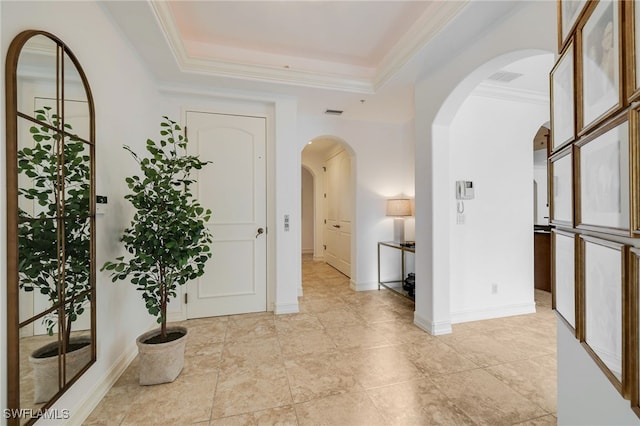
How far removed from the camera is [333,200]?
18.1 feet

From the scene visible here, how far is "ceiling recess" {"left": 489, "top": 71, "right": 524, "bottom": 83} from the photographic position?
8.70 ft

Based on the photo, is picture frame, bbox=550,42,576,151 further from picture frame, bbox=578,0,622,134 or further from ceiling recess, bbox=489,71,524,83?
ceiling recess, bbox=489,71,524,83

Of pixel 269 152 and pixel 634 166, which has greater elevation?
pixel 269 152

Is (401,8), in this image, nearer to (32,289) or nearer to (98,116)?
(98,116)

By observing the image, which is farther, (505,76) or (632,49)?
(505,76)

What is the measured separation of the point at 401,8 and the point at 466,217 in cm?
211

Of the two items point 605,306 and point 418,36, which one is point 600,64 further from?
point 418,36

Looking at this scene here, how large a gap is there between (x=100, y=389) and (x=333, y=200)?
4374 millimetres

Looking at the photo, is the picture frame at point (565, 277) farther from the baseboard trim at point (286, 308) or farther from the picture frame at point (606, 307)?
the baseboard trim at point (286, 308)

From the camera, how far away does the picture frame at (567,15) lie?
91cm

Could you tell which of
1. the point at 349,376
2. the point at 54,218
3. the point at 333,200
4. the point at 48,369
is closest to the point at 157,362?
the point at 48,369

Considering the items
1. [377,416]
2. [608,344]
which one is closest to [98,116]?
[377,416]

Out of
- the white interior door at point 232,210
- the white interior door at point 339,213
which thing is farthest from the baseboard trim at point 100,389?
the white interior door at point 339,213

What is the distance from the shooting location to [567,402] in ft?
3.89
